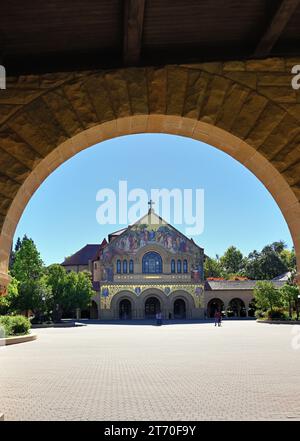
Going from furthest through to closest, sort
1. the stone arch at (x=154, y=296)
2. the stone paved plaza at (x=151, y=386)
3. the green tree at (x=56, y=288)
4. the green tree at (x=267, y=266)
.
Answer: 1. the green tree at (x=267, y=266)
2. the stone arch at (x=154, y=296)
3. the green tree at (x=56, y=288)
4. the stone paved plaza at (x=151, y=386)

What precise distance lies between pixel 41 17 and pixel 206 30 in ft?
4.54

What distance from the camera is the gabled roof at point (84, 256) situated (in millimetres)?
69812

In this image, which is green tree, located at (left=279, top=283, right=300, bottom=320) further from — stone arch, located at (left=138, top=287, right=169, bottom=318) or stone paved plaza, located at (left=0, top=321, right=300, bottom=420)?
stone paved plaza, located at (left=0, top=321, right=300, bottom=420)

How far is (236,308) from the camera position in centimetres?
6003

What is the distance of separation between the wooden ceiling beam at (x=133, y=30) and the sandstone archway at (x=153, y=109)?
17cm

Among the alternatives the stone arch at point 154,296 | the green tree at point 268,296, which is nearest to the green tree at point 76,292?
the stone arch at point 154,296

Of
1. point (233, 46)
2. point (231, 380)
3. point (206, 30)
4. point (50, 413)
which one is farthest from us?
point (231, 380)

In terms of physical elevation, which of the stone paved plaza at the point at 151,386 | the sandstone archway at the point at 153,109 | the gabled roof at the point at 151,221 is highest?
the gabled roof at the point at 151,221

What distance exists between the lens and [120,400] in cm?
738

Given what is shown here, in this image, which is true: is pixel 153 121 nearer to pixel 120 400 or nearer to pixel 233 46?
pixel 233 46

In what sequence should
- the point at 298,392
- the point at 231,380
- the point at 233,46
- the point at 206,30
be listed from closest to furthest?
the point at 206,30 → the point at 233,46 → the point at 298,392 → the point at 231,380

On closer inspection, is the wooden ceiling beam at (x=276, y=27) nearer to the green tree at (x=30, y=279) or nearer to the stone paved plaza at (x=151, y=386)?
the stone paved plaza at (x=151, y=386)

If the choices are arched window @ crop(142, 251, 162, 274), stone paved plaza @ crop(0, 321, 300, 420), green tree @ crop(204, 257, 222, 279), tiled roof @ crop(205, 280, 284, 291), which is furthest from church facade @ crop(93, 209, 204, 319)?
stone paved plaza @ crop(0, 321, 300, 420)

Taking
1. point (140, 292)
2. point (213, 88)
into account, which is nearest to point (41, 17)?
point (213, 88)
